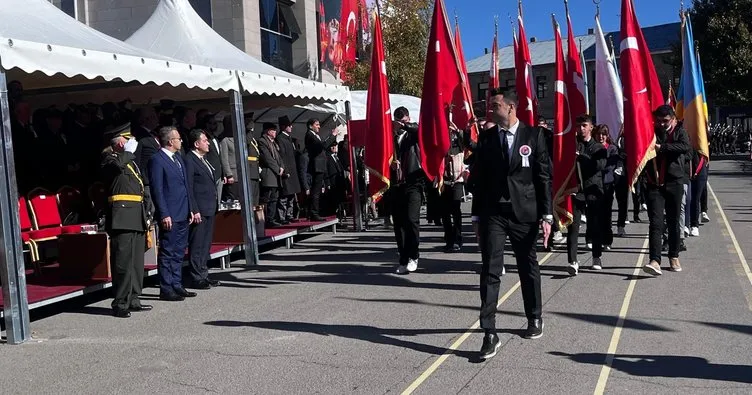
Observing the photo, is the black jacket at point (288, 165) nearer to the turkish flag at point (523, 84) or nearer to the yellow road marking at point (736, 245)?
the turkish flag at point (523, 84)

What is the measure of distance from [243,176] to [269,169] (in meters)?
2.69

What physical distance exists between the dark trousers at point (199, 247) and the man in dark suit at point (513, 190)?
4169 millimetres

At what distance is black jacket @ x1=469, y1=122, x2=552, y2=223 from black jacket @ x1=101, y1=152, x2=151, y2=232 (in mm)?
3772

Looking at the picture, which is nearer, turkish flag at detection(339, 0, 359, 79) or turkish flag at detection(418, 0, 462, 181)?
turkish flag at detection(418, 0, 462, 181)

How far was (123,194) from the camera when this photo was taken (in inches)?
317

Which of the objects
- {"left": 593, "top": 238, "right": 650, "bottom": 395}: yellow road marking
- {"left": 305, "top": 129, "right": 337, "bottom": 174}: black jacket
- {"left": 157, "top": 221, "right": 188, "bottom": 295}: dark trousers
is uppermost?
{"left": 305, "top": 129, "right": 337, "bottom": 174}: black jacket

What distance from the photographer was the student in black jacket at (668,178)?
31.0 ft

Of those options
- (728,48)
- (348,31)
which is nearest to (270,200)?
(348,31)

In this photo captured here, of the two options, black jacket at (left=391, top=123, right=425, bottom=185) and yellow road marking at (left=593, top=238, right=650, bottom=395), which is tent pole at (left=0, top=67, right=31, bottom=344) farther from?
yellow road marking at (left=593, top=238, right=650, bottom=395)

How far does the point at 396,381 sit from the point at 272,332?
1.98 metres

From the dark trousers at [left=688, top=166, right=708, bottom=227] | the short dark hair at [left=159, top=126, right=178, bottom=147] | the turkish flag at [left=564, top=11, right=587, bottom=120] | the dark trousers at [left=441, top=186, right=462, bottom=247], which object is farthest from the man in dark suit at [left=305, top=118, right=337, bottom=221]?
the short dark hair at [left=159, top=126, right=178, bottom=147]

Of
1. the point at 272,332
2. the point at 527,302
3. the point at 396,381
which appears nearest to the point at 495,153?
the point at 527,302

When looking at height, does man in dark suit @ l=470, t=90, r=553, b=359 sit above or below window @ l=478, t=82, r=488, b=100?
below

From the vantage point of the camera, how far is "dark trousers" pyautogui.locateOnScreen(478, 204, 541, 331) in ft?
20.0
